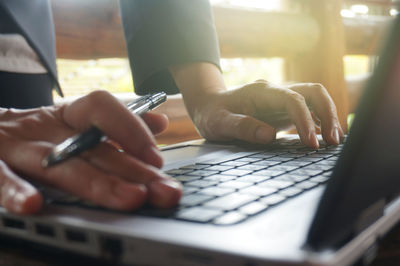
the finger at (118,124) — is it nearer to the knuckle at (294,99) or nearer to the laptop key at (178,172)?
the laptop key at (178,172)

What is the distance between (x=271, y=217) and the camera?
0.28 m

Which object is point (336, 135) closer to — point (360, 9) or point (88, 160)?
point (88, 160)

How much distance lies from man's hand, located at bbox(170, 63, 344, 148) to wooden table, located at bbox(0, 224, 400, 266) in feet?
1.06

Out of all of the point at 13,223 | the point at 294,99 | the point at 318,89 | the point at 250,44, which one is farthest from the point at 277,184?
the point at 250,44

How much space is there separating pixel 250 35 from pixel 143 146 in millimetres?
1319

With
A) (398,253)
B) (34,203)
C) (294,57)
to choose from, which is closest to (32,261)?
(34,203)

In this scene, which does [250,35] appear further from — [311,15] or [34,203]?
[34,203]

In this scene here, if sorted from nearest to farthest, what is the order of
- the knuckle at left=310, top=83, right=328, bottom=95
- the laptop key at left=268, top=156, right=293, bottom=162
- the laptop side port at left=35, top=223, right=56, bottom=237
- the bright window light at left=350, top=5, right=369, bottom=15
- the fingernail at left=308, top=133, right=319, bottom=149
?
1. the laptop side port at left=35, top=223, right=56, bottom=237
2. the laptop key at left=268, top=156, right=293, bottom=162
3. the fingernail at left=308, top=133, right=319, bottom=149
4. the knuckle at left=310, top=83, right=328, bottom=95
5. the bright window light at left=350, top=5, right=369, bottom=15

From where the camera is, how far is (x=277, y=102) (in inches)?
29.2

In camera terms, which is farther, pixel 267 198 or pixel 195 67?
pixel 195 67

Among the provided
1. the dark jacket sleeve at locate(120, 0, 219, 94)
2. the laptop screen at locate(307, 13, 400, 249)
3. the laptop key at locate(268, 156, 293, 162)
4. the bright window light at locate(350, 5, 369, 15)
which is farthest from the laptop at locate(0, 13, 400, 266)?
the bright window light at locate(350, 5, 369, 15)

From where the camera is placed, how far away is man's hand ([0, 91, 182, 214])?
1.02 ft

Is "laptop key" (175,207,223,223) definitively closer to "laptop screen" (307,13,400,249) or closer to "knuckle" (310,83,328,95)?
"laptop screen" (307,13,400,249)

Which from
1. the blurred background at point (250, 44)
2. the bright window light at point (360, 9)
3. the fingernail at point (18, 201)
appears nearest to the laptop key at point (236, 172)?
the fingernail at point (18, 201)
